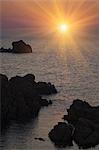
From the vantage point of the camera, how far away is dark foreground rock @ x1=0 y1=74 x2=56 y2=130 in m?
88.3

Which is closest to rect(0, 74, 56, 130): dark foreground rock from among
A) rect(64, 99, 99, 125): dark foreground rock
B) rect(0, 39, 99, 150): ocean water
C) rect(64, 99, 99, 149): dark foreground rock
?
rect(0, 39, 99, 150): ocean water

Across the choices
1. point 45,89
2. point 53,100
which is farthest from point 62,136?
point 45,89

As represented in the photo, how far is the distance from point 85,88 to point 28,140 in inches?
2095

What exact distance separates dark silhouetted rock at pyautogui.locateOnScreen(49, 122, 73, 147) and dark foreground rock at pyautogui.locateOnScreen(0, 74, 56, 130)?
1362 centimetres

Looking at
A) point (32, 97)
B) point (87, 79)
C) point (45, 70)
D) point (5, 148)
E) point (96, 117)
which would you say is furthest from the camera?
point (45, 70)

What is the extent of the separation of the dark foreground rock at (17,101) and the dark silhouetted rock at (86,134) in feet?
54.0

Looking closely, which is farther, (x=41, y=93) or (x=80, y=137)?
(x=41, y=93)

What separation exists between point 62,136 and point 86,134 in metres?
3.76

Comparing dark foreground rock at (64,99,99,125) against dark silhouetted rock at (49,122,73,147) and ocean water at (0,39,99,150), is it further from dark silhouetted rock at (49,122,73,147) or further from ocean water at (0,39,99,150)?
dark silhouetted rock at (49,122,73,147)

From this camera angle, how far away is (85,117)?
83062 mm

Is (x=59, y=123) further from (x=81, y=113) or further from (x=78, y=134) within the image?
(x=81, y=113)

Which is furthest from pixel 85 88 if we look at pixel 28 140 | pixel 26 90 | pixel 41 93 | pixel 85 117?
pixel 28 140

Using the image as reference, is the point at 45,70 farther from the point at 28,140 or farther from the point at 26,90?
the point at 28,140

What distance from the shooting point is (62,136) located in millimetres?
74375
